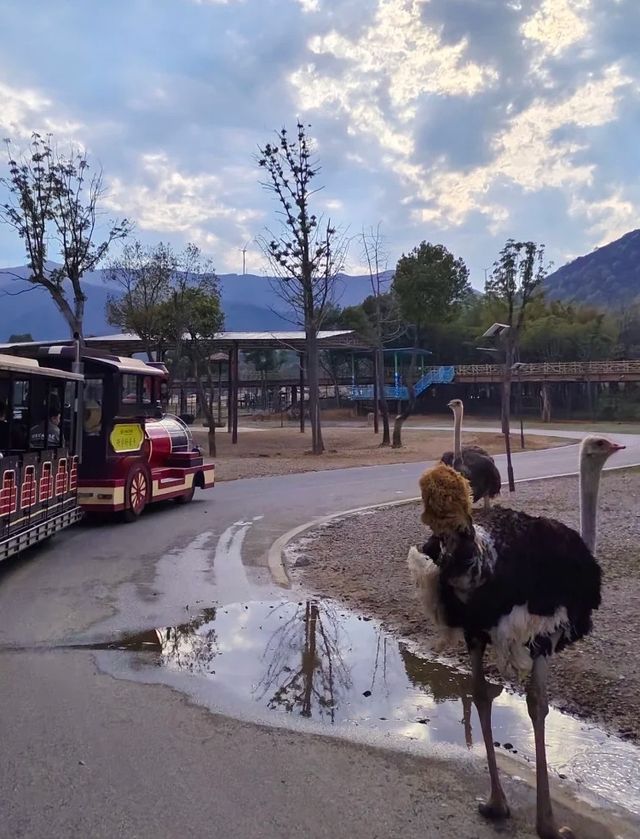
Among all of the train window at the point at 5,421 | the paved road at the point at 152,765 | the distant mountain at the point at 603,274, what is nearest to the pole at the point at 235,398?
the train window at the point at 5,421

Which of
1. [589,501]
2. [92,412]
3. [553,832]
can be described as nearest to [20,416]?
[92,412]

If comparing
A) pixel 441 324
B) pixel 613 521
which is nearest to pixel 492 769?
pixel 613 521

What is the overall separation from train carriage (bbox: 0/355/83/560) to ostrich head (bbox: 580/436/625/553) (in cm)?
565

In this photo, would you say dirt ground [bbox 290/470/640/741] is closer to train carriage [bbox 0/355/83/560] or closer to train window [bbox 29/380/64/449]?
train carriage [bbox 0/355/83/560]

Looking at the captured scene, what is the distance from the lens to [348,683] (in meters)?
5.72

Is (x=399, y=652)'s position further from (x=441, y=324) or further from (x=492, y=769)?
(x=441, y=324)

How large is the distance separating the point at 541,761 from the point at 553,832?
0.96ft

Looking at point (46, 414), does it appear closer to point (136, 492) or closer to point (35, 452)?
point (35, 452)

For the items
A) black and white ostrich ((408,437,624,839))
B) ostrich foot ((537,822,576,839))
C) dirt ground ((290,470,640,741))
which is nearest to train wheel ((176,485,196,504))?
dirt ground ((290,470,640,741))

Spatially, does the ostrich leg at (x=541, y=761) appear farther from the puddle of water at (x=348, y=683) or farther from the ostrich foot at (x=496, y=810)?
the puddle of water at (x=348, y=683)

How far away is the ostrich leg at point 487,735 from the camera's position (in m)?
3.80

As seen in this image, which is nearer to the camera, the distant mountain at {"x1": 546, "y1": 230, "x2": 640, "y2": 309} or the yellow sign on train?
the yellow sign on train

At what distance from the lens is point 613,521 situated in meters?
11.2

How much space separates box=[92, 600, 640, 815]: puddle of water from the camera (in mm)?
4539
